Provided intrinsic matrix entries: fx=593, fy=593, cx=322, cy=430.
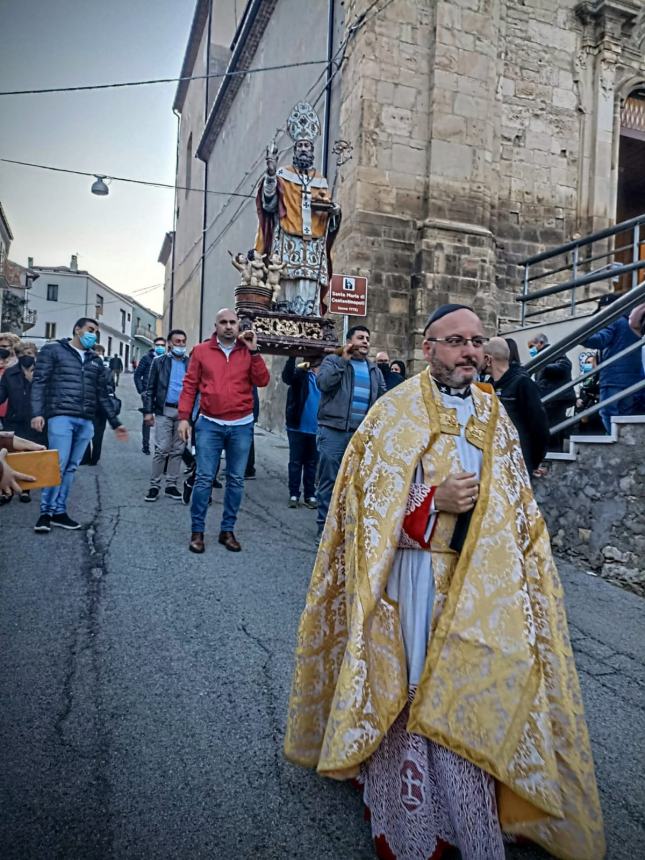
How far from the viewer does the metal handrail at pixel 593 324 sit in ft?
16.6

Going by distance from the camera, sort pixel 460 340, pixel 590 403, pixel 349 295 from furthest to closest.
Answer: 1. pixel 349 295
2. pixel 590 403
3. pixel 460 340

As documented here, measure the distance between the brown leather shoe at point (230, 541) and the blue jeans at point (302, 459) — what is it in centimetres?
196

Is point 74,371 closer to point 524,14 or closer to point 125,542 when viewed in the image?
point 125,542

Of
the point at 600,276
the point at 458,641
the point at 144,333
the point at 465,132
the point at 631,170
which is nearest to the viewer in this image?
the point at 458,641

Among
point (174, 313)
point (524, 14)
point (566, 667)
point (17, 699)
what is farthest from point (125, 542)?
point (174, 313)

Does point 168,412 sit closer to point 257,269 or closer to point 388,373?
point 257,269

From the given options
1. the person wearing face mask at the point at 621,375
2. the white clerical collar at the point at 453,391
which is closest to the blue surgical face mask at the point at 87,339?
the white clerical collar at the point at 453,391

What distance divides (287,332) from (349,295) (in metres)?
4.06

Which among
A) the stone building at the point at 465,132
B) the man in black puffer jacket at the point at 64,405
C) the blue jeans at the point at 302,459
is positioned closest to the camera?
the man in black puffer jacket at the point at 64,405

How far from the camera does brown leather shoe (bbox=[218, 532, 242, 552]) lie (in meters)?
4.96

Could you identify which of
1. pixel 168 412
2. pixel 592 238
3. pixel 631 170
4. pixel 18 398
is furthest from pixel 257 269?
pixel 631 170

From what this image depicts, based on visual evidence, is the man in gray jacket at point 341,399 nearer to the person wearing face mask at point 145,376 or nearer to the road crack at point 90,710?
the road crack at point 90,710

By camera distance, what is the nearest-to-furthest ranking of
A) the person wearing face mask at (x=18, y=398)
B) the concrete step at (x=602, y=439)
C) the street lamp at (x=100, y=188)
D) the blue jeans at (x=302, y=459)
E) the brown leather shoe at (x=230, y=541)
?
1. the concrete step at (x=602, y=439)
2. the brown leather shoe at (x=230, y=541)
3. the person wearing face mask at (x=18, y=398)
4. the blue jeans at (x=302, y=459)
5. the street lamp at (x=100, y=188)

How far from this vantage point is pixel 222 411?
489 centimetres
